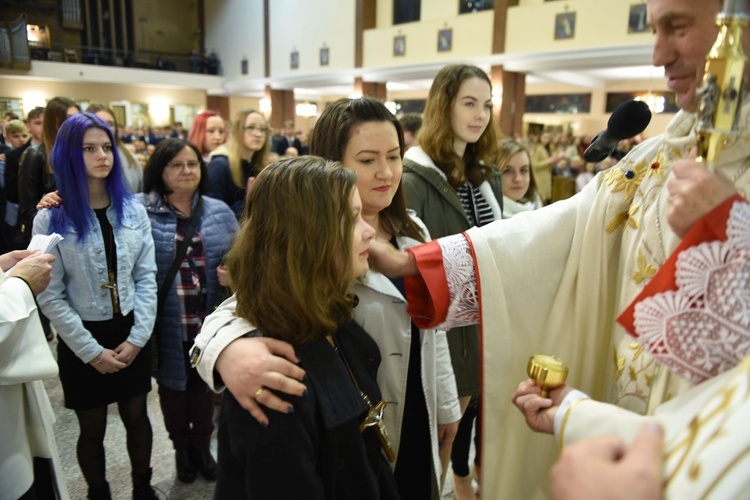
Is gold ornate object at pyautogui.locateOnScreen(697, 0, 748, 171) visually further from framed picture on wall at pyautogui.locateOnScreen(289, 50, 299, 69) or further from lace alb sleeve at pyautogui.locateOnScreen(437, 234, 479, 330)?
framed picture on wall at pyautogui.locateOnScreen(289, 50, 299, 69)

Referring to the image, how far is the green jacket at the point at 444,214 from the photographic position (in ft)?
6.91

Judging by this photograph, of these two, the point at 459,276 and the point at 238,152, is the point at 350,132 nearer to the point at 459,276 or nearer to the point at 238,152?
the point at 459,276

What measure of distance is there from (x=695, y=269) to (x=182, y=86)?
20.2 meters

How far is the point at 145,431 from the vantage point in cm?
231

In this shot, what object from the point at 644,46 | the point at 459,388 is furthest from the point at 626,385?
the point at 644,46

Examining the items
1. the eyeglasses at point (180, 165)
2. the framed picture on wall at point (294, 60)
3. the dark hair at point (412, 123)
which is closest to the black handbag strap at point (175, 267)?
the eyeglasses at point (180, 165)

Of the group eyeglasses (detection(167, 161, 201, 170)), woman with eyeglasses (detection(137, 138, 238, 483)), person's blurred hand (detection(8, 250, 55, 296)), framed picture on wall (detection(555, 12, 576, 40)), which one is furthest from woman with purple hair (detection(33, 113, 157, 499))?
framed picture on wall (detection(555, 12, 576, 40))

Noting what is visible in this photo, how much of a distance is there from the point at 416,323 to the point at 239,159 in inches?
96.7

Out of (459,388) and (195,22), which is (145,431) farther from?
(195,22)

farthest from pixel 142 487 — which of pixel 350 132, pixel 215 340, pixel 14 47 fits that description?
pixel 14 47

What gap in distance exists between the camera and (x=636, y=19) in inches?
377

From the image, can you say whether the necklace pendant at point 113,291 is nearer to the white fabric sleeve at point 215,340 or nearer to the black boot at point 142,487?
the black boot at point 142,487

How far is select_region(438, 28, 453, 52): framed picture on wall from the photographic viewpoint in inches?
493

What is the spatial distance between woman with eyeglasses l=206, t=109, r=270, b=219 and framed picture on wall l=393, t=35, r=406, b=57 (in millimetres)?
10794
